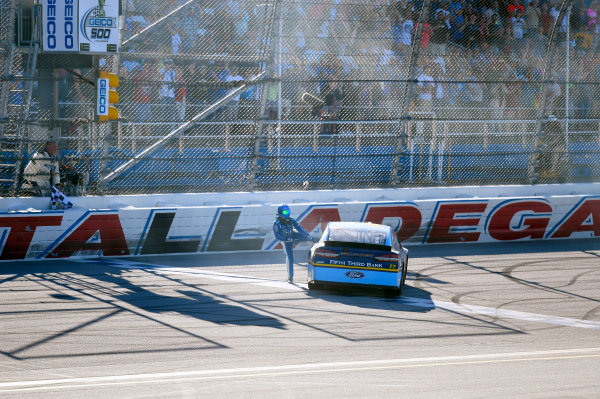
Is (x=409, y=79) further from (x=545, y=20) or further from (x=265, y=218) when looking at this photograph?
(x=545, y=20)

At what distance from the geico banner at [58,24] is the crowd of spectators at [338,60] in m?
1.29

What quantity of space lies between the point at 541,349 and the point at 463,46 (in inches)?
398

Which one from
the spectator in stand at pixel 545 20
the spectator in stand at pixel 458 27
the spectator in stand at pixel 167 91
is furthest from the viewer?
the spectator in stand at pixel 545 20

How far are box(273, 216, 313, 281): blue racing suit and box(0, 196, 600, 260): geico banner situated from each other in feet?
7.99

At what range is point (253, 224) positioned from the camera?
15398 millimetres

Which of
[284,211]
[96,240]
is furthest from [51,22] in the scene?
[284,211]

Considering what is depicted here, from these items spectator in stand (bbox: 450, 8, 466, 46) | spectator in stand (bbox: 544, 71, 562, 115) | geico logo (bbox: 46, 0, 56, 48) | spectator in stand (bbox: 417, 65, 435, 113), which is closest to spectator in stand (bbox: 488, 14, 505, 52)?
spectator in stand (bbox: 450, 8, 466, 46)

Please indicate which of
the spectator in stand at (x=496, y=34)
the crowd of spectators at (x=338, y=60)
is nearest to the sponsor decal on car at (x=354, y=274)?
the crowd of spectators at (x=338, y=60)

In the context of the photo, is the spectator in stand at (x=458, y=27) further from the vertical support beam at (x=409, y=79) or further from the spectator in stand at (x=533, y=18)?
the spectator in stand at (x=533, y=18)

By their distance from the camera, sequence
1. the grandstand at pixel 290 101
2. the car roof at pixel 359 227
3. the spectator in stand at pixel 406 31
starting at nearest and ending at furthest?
1. the car roof at pixel 359 227
2. the grandstand at pixel 290 101
3. the spectator in stand at pixel 406 31

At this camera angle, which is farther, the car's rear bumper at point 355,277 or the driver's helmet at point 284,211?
the driver's helmet at point 284,211

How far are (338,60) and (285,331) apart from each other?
26.2 ft

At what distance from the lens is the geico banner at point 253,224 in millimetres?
14250

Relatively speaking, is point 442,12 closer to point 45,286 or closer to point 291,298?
point 291,298
